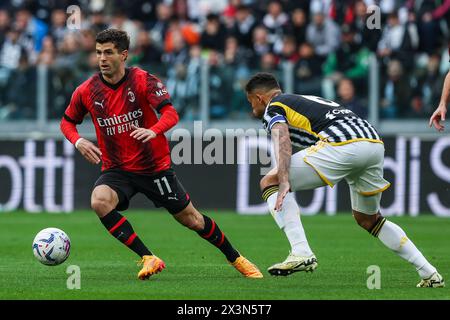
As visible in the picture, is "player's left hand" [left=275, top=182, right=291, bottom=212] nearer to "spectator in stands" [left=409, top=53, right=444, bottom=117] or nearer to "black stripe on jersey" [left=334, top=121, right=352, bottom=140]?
"black stripe on jersey" [left=334, top=121, right=352, bottom=140]

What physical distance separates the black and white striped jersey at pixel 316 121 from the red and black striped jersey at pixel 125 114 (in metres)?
1.20

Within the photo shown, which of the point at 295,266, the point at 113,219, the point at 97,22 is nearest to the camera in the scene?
the point at 295,266

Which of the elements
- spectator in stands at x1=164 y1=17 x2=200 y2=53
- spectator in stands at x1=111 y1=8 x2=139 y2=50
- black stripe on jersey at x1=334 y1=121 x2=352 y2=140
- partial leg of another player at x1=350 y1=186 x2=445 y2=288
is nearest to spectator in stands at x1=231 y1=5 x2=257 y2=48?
spectator in stands at x1=164 y1=17 x2=200 y2=53

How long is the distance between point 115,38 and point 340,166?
7.95 feet

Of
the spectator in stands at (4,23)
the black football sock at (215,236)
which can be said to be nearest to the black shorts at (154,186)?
the black football sock at (215,236)

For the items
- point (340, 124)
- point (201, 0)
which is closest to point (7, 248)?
point (340, 124)

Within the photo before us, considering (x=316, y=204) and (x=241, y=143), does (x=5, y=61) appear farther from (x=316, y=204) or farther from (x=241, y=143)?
(x=316, y=204)

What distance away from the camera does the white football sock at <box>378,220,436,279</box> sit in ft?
29.4

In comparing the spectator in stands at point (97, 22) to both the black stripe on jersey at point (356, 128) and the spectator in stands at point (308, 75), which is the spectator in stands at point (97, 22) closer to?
the spectator in stands at point (308, 75)

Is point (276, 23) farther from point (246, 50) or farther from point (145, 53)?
point (145, 53)

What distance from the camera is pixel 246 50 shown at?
64.8 feet

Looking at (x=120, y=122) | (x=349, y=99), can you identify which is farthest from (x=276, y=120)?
(x=349, y=99)

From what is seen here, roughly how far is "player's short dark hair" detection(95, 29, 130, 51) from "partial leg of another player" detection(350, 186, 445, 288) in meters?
2.52
